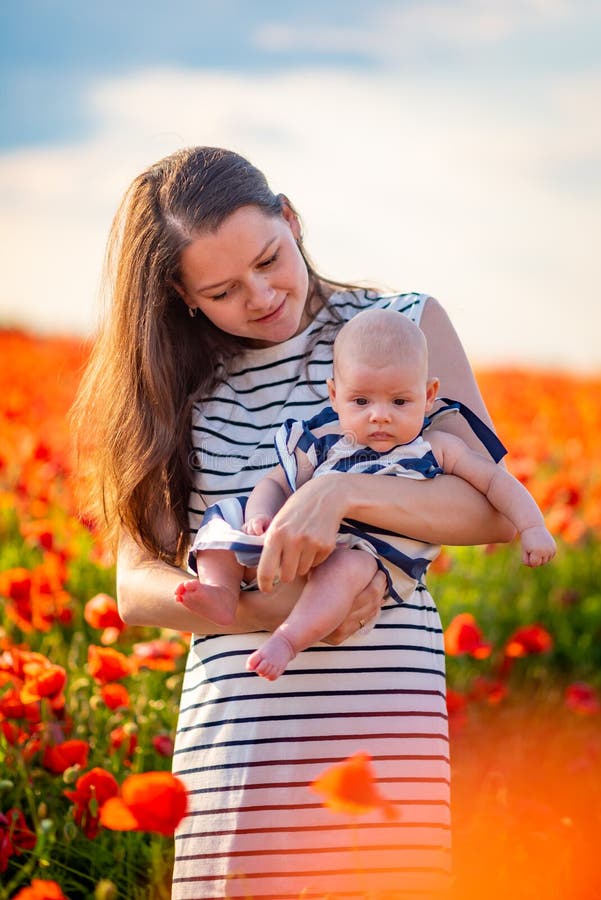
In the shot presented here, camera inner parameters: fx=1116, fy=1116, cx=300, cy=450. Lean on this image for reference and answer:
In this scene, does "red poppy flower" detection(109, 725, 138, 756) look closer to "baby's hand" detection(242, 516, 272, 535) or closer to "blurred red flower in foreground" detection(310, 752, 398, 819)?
"baby's hand" detection(242, 516, 272, 535)

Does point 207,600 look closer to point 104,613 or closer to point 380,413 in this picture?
point 380,413

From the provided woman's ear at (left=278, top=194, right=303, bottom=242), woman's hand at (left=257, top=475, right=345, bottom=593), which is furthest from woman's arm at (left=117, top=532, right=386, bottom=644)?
woman's ear at (left=278, top=194, right=303, bottom=242)

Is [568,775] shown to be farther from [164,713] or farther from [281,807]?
[281,807]

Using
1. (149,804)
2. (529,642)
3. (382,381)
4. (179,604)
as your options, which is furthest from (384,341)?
(529,642)

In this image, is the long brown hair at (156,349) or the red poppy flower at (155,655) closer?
the long brown hair at (156,349)

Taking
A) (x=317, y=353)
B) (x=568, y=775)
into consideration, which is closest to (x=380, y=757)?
(x=317, y=353)

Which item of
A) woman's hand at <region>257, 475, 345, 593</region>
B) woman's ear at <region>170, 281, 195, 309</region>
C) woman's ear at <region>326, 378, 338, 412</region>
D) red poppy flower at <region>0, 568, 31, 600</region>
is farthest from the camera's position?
red poppy flower at <region>0, 568, 31, 600</region>

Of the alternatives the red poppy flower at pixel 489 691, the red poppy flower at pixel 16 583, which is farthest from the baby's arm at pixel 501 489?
the red poppy flower at pixel 16 583

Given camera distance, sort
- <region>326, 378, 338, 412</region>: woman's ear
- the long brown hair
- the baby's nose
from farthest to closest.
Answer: the long brown hair, <region>326, 378, 338, 412</region>: woman's ear, the baby's nose

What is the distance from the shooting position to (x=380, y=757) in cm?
223

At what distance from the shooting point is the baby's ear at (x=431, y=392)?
2.24 metres

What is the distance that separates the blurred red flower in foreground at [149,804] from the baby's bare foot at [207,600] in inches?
20.7

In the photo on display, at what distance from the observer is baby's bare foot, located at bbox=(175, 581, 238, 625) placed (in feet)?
6.63

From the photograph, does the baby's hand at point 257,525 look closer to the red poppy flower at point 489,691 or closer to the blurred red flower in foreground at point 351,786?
the blurred red flower in foreground at point 351,786
